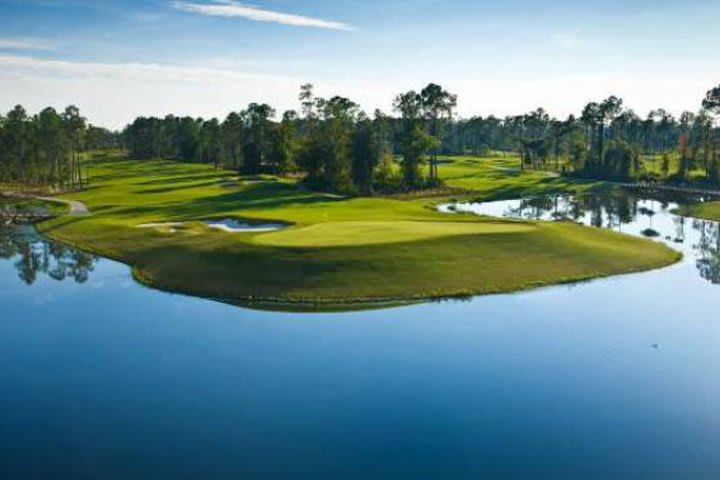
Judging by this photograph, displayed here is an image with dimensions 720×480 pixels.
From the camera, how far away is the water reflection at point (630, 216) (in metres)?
68.2

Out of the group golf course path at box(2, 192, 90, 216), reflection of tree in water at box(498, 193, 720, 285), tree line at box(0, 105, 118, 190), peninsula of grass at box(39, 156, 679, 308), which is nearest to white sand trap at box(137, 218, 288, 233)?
peninsula of grass at box(39, 156, 679, 308)

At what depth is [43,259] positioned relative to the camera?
65.9 m

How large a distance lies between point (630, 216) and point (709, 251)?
28.6m

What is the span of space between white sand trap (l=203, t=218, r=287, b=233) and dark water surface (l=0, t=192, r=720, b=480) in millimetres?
23490

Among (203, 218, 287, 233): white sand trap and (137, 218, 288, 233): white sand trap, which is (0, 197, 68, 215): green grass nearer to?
(137, 218, 288, 233): white sand trap

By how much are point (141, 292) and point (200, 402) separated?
24.3 m

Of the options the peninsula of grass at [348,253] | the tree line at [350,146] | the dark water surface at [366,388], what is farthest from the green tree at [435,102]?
the dark water surface at [366,388]

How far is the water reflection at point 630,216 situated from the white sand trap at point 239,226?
36.0 m

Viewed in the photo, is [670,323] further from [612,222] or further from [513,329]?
[612,222]

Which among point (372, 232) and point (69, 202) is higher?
point (69, 202)

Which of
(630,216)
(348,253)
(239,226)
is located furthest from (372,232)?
(630,216)

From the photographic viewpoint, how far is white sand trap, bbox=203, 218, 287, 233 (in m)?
72.7

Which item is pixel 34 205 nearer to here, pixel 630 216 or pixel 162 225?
pixel 162 225

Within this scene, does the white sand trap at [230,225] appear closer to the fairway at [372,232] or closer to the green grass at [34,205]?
the fairway at [372,232]
